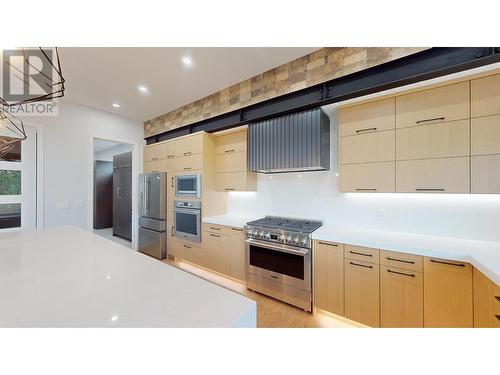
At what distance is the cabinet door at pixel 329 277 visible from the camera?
184cm

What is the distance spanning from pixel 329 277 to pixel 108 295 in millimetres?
1824

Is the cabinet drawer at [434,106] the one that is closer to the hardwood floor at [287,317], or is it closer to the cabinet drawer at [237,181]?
the cabinet drawer at [237,181]

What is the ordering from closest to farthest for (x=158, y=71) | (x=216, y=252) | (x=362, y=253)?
(x=362, y=253) → (x=158, y=71) → (x=216, y=252)

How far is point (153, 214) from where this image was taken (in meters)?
3.66

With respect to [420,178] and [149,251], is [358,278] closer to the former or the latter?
[420,178]

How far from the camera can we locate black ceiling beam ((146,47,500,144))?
1398mm

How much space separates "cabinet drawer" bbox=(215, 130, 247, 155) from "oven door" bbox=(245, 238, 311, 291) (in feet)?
4.52

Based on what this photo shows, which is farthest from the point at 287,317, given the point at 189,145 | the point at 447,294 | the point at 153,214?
the point at 153,214

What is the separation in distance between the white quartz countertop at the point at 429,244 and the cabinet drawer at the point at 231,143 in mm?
1623

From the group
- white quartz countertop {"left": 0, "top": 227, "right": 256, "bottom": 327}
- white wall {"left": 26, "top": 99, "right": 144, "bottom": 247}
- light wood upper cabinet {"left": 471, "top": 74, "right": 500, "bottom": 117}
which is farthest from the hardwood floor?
white wall {"left": 26, "top": 99, "right": 144, "bottom": 247}

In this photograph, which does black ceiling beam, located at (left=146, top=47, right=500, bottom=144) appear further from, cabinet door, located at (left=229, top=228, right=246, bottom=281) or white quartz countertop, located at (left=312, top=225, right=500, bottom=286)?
cabinet door, located at (left=229, top=228, right=246, bottom=281)

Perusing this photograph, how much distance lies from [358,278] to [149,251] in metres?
3.58

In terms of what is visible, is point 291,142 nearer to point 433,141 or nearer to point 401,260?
point 433,141
